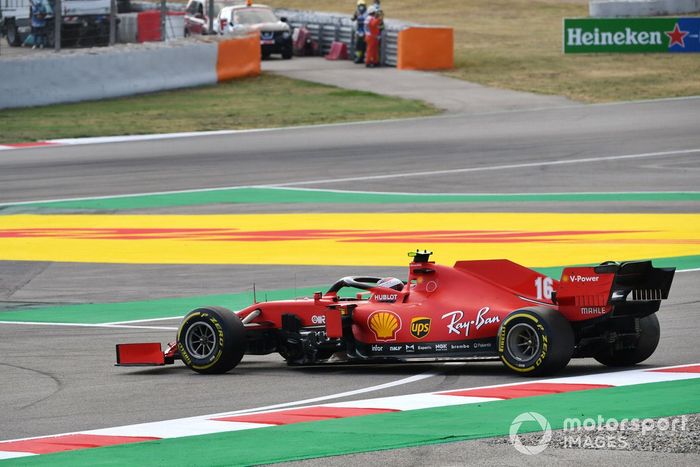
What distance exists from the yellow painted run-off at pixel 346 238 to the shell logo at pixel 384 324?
18.5 feet

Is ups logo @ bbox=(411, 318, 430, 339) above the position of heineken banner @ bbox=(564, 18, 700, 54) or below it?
below

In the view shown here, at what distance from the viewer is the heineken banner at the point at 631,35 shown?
1658 inches

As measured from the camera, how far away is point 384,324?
37.0 feet

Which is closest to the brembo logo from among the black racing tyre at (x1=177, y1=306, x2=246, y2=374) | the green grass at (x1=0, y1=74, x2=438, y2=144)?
the black racing tyre at (x1=177, y1=306, x2=246, y2=374)

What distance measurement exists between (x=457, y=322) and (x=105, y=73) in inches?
1065

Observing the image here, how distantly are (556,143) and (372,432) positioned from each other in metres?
20.9

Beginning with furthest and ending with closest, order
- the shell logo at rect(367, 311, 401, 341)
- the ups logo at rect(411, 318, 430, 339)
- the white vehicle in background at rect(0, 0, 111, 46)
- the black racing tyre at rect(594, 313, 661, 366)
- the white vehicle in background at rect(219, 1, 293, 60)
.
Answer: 1. the white vehicle in background at rect(219, 1, 293, 60)
2. the white vehicle in background at rect(0, 0, 111, 46)
3. the shell logo at rect(367, 311, 401, 341)
4. the ups logo at rect(411, 318, 430, 339)
5. the black racing tyre at rect(594, 313, 661, 366)

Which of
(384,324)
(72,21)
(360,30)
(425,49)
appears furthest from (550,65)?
(384,324)

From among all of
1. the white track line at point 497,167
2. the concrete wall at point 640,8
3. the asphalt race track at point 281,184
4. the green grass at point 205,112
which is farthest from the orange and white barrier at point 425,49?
the white track line at point 497,167

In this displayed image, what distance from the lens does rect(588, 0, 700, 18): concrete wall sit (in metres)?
47.0

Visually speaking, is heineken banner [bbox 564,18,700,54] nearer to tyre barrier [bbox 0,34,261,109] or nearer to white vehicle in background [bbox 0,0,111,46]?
tyre barrier [bbox 0,34,261,109]

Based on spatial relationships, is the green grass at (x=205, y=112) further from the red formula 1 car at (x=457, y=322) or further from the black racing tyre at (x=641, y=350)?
the black racing tyre at (x=641, y=350)

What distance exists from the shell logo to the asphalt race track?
31 centimetres

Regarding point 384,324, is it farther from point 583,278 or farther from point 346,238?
Answer: point 346,238
